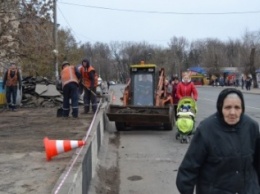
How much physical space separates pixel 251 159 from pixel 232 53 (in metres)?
131

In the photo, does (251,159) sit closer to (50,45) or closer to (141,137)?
(141,137)

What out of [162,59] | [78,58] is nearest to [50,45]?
[78,58]

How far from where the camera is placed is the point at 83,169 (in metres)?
6.26

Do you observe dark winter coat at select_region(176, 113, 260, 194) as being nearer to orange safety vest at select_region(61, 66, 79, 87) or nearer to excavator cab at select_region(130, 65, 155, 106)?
orange safety vest at select_region(61, 66, 79, 87)

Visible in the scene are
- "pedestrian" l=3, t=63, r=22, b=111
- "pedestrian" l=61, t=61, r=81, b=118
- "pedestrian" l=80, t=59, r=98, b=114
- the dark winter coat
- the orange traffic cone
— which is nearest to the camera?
the dark winter coat

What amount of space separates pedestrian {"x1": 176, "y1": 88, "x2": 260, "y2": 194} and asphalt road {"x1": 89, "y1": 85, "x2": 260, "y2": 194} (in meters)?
3.37

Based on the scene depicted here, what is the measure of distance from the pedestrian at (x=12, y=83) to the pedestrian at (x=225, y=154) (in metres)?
14.2

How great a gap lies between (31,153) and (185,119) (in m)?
4.67

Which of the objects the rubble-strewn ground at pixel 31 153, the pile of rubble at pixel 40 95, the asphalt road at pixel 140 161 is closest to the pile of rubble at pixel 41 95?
the pile of rubble at pixel 40 95

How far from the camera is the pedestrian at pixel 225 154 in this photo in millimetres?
3535

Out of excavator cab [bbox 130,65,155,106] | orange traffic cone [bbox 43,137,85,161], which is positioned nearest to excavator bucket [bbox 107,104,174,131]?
excavator cab [bbox 130,65,155,106]

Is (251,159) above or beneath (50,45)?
beneath

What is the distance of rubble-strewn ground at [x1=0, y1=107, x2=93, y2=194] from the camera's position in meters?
6.00

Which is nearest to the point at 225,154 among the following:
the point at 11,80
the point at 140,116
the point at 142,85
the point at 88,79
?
the point at 140,116
